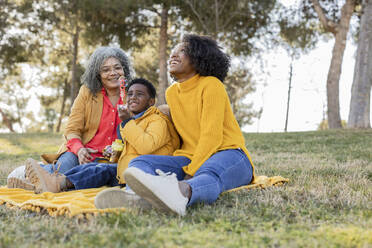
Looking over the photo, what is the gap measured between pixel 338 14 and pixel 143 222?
12779mm

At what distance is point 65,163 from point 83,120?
47 cm

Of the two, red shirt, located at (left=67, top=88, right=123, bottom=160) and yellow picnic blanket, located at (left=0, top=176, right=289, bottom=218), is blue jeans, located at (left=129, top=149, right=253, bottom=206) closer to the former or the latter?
yellow picnic blanket, located at (left=0, top=176, right=289, bottom=218)

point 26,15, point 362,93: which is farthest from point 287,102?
point 26,15

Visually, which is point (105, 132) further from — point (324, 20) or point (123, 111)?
point (324, 20)

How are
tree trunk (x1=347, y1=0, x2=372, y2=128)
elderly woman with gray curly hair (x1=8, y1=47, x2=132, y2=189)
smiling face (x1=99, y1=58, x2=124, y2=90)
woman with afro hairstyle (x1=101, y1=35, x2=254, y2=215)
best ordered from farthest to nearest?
tree trunk (x1=347, y1=0, x2=372, y2=128)
smiling face (x1=99, y1=58, x2=124, y2=90)
elderly woman with gray curly hair (x1=8, y1=47, x2=132, y2=189)
woman with afro hairstyle (x1=101, y1=35, x2=254, y2=215)

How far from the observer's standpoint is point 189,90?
3217 mm

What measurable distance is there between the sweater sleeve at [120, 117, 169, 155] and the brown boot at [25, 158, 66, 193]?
0.75 meters

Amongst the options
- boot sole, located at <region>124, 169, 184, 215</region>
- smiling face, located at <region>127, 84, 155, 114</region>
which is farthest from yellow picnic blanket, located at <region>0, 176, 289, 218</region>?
smiling face, located at <region>127, 84, 155, 114</region>

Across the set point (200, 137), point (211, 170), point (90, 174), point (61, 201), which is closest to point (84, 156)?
point (90, 174)

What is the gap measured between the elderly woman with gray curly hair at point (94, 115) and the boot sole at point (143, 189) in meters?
1.42

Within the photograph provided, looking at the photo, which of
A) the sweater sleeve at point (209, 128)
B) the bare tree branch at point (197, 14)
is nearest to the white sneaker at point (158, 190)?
the sweater sleeve at point (209, 128)

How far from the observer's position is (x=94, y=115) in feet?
12.3

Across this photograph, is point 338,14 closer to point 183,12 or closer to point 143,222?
point 183,12

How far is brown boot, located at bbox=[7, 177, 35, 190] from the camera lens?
11.1ft
